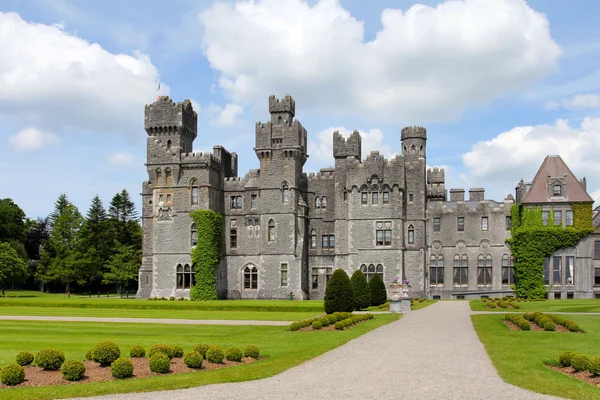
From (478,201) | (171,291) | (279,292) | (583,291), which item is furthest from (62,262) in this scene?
(583,291)

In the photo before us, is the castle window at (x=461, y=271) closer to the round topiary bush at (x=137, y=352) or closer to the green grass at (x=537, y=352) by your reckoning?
the green grass at (x=537, y=352)

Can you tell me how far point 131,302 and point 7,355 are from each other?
2824 centimetres

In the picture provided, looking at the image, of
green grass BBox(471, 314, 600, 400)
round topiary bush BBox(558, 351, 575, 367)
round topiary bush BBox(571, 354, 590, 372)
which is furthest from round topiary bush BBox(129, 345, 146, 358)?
round topiary bush BBox(571, 354, 590, 372)

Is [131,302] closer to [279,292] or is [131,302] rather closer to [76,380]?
[279,292]

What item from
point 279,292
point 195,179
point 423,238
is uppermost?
point 195,179

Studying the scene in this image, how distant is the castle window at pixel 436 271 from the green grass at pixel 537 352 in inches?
1164

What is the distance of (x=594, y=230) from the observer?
5562 centimetres

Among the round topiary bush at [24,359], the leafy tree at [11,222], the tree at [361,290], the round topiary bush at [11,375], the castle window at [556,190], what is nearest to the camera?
the round topiary bush at [11,375]

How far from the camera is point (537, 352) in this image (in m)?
19.3

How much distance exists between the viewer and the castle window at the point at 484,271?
58719 millimetres

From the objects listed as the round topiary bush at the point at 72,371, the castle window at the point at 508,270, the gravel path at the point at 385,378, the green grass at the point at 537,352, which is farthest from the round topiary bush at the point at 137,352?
the castle window at the point at 508,270

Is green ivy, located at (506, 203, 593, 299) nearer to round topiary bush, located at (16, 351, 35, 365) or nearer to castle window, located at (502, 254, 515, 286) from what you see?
castle window, located at (502, 254, 515, 286)

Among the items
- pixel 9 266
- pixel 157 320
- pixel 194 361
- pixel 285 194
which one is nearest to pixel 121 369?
pixel 194 361

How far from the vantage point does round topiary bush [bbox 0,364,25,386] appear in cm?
1455
